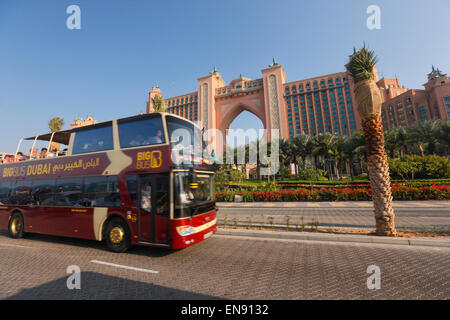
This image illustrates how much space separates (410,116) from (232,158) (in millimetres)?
87587

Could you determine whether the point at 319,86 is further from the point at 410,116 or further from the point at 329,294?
the point at 329,294

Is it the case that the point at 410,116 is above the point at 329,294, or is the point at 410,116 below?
above

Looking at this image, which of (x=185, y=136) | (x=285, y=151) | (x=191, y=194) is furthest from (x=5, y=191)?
(x=285, y=151)

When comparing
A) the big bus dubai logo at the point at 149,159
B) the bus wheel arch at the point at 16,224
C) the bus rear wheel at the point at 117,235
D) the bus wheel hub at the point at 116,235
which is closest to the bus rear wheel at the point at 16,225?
the bus wheel arch at the point at 16,224

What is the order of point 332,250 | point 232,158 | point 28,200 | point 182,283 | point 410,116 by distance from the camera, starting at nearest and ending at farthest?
point 182,283 < point 332,250 < point 28,200 < point 232,158 < point 410,116

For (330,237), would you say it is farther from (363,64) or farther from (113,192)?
(113,192)

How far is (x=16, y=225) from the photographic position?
8398 millimetres

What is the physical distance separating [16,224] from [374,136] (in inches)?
580

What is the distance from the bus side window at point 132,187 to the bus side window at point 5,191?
7.13 meters

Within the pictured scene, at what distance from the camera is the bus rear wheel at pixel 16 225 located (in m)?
8.16

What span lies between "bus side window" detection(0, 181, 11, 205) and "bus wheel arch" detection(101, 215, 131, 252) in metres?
6.19

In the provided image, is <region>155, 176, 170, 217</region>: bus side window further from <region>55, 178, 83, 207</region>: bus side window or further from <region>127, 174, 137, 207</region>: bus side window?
<region>55, 178, 83, 207</region>: bus side window
